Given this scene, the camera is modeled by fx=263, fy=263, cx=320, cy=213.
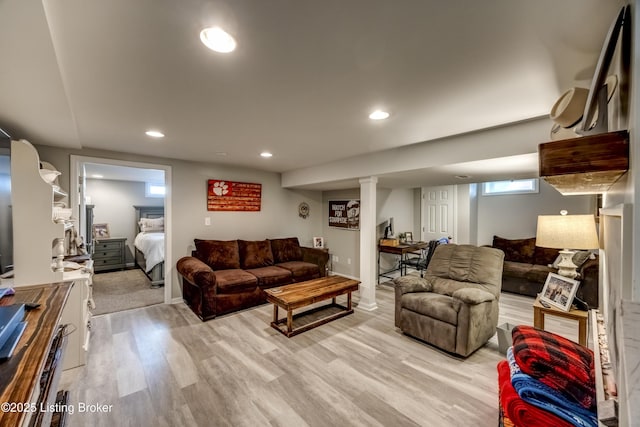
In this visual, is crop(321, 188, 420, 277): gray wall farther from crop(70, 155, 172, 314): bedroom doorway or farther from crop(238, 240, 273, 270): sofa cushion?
crop(70, 155, 172, 314): bedroom doorway

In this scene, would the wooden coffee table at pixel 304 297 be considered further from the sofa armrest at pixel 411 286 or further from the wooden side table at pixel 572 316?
the wooden side table at pixel 572 316

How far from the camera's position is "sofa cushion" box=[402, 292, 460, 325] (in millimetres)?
2416

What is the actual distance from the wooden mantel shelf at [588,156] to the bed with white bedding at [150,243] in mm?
5171

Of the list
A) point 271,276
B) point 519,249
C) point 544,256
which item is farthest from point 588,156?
point 519,249

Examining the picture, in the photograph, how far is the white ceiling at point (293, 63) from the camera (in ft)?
3.33

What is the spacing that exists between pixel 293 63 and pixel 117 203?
6771mm

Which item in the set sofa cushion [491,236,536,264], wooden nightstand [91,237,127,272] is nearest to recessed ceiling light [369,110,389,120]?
sofa cushion [491,236,536,264]

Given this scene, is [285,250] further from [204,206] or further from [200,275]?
[200,275]

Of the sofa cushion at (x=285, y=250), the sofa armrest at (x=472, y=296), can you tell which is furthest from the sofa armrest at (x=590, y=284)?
the sofa cushion at (x=285, y=250)

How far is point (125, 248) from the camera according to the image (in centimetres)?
603

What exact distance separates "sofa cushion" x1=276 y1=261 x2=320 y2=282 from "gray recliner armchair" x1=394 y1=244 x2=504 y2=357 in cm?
169

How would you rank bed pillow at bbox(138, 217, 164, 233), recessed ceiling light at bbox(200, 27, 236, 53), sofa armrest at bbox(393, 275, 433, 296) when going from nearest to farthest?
recessed ceiling light at bbox(200, 27, 236, 53) → sofa armrest at bbox(393, 275, 433, 296) → bed pillow at bbox(138, 217, 164, 233)

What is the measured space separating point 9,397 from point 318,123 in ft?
7.17

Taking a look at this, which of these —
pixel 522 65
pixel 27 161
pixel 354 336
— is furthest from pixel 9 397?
pixel 354 336
